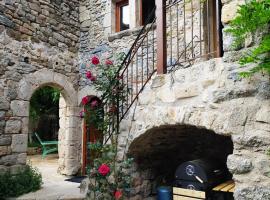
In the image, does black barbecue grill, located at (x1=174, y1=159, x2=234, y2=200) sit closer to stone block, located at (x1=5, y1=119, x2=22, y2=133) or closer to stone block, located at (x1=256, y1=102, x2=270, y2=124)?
stone block, located at (x1=256, y1=102, x2=270, y2=124)

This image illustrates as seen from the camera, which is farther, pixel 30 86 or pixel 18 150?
pixel 30 86

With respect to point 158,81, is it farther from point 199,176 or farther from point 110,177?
point 110,177

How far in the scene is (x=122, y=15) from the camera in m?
5.86

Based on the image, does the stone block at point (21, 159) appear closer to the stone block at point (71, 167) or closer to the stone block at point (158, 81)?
the stone block at point (71, 167)

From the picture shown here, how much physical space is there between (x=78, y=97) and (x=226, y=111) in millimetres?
4293

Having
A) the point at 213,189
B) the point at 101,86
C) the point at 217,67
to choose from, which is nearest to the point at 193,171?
the point at 213,189

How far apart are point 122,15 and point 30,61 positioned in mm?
2274

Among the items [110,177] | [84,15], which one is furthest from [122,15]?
[110,177]

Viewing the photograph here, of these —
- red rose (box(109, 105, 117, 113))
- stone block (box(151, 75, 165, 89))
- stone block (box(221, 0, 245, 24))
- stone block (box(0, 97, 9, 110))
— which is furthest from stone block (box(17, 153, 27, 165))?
stone block (box(221, 0, 245, 24))

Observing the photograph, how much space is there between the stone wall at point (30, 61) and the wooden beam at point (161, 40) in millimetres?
2900

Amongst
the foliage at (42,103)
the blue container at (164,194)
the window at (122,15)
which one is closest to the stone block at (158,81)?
the blue container at (164,194)

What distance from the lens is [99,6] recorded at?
5953 mm

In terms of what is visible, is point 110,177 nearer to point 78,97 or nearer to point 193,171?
point 193,171

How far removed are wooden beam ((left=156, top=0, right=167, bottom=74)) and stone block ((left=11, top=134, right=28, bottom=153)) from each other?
9.69 feet
